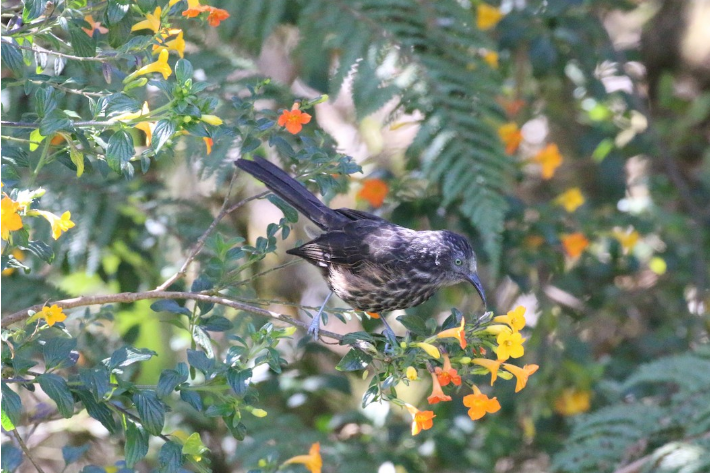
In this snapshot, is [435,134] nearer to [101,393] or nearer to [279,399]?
[279,399]

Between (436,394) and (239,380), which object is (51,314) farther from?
(436,394)

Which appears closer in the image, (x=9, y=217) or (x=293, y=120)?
(x=9, y=217)

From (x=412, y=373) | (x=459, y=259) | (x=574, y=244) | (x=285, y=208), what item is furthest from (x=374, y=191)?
(x=412, y=373)

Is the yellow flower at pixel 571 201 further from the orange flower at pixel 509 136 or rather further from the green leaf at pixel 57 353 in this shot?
the green leaf at pixel 57 353

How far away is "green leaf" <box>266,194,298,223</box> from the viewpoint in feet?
8.26

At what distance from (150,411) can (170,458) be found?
5.7 inches

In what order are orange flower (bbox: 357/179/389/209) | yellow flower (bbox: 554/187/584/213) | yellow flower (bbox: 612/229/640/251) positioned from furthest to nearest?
yellow flower (bbox: 612/229/640/251) → yellow flower (bbox: 554/187/584/213) → orange flower (bbox: 357/179/389/209)

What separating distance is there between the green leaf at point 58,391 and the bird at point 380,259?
1.29m

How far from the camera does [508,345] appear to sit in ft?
6.86

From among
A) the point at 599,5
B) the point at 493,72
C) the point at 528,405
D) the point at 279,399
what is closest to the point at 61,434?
the point at 279,399

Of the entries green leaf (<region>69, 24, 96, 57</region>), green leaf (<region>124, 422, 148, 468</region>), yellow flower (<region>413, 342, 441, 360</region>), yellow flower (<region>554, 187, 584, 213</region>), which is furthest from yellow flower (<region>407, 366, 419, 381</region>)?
yellow flower (<region>554, 187, 584, 213</region>)

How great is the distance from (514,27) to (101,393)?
3305 mm

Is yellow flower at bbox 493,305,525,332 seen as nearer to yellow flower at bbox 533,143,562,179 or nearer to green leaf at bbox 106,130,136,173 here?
green leaf at bbox 106,130,136,173

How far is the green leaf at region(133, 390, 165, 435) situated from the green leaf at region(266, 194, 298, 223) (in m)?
0.78
